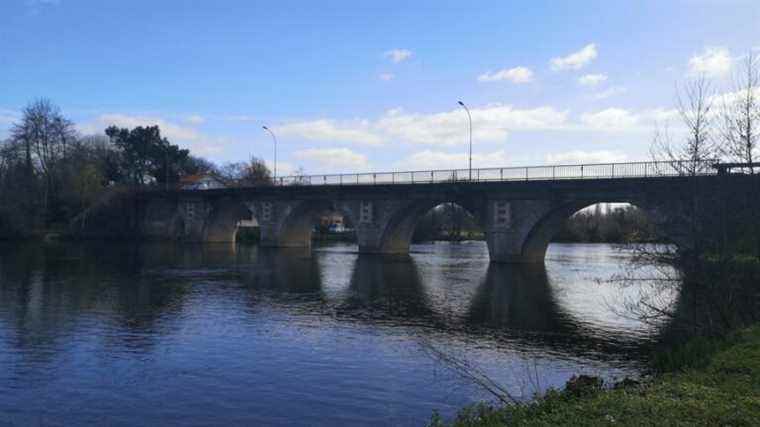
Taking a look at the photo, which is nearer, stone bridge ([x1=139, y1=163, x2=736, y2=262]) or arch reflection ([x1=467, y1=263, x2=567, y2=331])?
arch reflection ([x1=467, y1=263, x2=567, y2=331])

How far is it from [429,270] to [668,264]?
24518 mm

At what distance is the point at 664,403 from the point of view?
332 inches

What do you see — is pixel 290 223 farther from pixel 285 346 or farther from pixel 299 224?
pixel 285 346

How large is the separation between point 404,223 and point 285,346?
39725mm

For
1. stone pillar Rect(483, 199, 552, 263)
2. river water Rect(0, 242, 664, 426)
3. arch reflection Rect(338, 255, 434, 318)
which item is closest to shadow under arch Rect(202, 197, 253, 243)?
arch reflection Rect(338, 255, 434, 318)

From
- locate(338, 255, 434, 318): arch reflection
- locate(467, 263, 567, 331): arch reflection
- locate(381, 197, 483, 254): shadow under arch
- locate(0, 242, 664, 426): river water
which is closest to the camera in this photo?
locate(0, 242, 664, 426): river water

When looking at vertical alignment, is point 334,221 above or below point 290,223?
above

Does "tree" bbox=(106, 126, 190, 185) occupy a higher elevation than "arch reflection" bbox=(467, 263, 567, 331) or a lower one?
higher

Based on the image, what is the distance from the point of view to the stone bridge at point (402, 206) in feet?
128

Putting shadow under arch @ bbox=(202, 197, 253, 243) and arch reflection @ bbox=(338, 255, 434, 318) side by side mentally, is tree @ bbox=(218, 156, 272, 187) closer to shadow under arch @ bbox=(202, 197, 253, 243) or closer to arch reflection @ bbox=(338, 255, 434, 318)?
shadow under arch @ bbox=(202, 197, 253, 243)

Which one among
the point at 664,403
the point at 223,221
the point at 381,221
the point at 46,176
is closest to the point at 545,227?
the point at 381,221

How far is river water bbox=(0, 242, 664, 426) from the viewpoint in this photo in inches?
437

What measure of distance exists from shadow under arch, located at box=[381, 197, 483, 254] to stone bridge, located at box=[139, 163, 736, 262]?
91 millimetres

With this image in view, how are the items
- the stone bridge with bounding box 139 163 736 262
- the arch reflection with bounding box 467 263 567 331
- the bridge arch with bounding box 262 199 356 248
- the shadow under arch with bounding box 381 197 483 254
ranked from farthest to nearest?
the bridge arch with bounding box 262 199 356 248
the shadow under arch with bounding box 381 197 483 254
the stone bridge with bounding box 139 163 736 262
the arch reflection with bounding box 467 263 567 331
